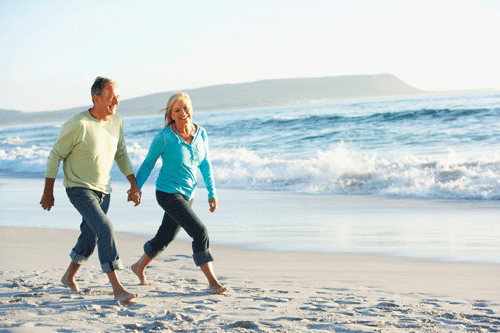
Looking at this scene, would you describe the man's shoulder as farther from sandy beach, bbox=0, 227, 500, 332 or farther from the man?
sandy beach, bbox=0, 227, 500, 332

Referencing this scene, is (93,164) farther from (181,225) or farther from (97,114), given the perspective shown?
(181,225)

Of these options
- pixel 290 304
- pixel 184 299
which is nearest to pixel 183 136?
pixel 184 299

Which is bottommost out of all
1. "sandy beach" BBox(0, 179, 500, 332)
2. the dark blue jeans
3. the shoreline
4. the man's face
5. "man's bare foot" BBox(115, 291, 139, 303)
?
the shoreline

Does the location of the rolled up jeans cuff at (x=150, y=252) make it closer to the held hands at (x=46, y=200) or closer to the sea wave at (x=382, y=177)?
the held hands at (x=46, y=200)

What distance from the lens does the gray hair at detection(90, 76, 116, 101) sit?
3.65 metres

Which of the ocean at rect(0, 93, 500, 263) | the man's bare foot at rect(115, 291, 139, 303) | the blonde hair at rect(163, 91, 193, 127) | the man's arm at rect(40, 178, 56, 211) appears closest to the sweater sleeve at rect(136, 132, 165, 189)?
the blonde hair at rect(163, 91, 193, 127)

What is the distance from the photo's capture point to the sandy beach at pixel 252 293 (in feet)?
10.8

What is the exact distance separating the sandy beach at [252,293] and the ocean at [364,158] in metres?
0.72

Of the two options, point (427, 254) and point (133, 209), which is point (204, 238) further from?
point (133, 209)

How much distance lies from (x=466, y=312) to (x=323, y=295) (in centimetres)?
101

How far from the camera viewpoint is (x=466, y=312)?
11.5 feet

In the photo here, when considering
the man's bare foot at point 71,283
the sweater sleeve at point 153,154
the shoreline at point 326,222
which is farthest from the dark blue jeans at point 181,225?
the shoreline at point 326,222

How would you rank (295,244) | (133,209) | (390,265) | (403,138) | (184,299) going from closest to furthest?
1. (184,299)
2. (390,265)
3. (295,244)
4. (133,209)
5. (403,138)

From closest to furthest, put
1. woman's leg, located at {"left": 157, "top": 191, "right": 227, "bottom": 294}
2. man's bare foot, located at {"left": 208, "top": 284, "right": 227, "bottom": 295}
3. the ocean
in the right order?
woman's leg, located at {"left": 157, "top": 191, "right": 227, "bottom": 294} → man's bare foot, located at {"left": 208, "top": 284, "right": 227, "bottom": 295} → the ocean
